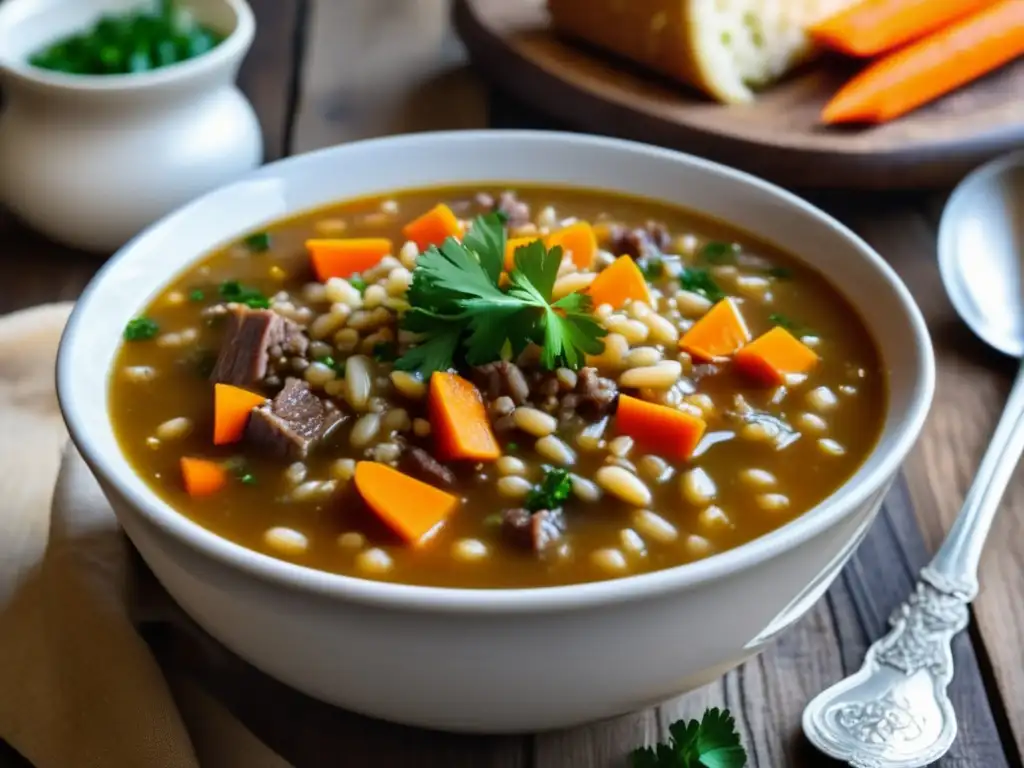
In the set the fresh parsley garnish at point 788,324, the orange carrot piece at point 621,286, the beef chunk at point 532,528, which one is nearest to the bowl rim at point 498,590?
the beef chunk at point 532,528

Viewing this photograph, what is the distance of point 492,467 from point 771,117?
206 cm

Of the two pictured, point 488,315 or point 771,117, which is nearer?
point 488,315

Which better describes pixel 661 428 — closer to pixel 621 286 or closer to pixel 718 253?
pixel 621 286

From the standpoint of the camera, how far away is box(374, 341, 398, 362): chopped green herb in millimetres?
2404

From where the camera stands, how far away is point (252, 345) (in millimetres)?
2396

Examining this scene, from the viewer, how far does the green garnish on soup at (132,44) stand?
3605 millimetres

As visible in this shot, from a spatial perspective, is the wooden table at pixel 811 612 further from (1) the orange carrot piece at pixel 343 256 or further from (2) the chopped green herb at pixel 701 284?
(1) the orange carrot piece at pixel 343 256

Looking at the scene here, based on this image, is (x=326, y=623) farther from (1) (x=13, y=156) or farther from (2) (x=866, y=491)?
(1) (x=13, y=156)

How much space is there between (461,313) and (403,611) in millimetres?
760

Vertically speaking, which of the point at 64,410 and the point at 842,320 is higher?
the point at 842,320

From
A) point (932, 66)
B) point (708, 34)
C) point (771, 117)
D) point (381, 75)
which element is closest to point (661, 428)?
point (771, 117)

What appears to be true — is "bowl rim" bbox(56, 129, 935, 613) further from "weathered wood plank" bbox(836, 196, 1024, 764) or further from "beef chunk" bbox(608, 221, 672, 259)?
"beef chunk" bbox(608, 221, 672, 259)

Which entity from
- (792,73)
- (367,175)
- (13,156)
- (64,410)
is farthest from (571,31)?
(64,410)

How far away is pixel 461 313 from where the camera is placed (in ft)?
7.44
